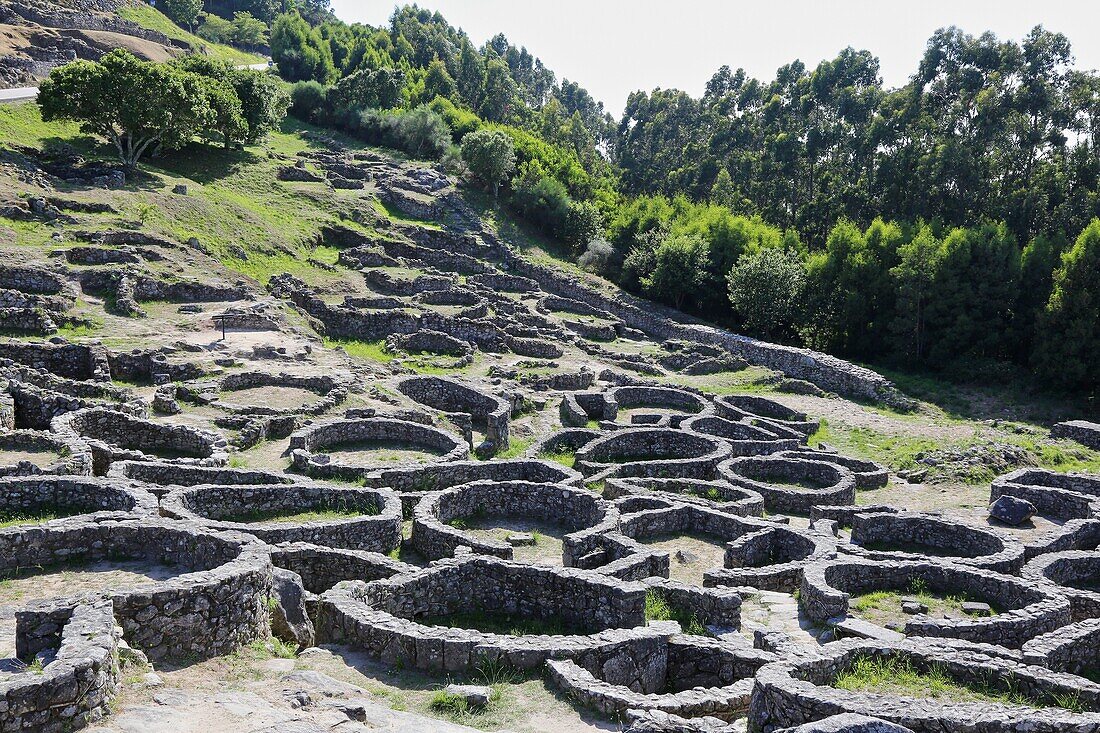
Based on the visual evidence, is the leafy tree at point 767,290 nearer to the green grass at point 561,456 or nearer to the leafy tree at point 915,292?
the leafy tree at point 915,292

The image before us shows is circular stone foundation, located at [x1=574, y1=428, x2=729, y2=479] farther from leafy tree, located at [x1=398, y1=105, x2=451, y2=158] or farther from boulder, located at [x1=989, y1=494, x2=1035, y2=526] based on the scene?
leafy tree, located at [x1=398, y1=105, x2=451, y2=158]

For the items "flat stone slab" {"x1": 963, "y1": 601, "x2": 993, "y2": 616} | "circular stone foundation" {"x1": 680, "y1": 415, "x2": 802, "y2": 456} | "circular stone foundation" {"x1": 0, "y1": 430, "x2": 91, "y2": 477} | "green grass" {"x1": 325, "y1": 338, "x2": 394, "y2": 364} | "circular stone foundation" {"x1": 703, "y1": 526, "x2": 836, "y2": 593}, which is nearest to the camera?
"flat stone slab" {"x1": 963, "y1": 601, "x2": 993, "y2": 616}

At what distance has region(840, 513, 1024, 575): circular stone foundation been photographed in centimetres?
2389

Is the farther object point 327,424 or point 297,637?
point 327,424

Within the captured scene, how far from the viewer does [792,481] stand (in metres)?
31.1

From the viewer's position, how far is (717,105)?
347ft

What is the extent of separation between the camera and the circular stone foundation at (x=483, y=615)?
561 inches

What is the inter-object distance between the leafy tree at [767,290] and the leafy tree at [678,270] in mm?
3446

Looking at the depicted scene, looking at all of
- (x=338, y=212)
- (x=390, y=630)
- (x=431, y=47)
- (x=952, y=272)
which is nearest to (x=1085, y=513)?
(x=390, y=630)

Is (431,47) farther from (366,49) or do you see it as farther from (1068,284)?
(1068,284)

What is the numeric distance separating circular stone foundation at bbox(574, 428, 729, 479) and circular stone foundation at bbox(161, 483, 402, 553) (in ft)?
31.2

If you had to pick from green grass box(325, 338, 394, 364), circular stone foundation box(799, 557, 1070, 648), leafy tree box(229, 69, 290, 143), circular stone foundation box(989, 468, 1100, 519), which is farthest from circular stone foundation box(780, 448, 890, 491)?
leafy tree box(229, 69, 290, 143)

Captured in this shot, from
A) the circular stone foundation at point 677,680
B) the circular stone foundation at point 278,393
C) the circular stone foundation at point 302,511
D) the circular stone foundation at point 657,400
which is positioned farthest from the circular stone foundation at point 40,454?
the circular stone foundation at point 657,400

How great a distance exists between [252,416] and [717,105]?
286 feet
